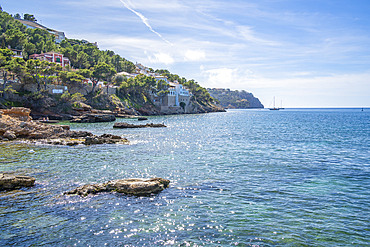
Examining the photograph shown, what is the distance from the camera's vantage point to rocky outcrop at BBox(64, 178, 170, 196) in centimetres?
1351

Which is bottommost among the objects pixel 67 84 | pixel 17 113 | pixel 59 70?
pixel 17 113

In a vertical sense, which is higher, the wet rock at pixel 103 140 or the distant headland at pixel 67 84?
the distant headland at pixel 67 84

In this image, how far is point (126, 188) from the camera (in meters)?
13.7

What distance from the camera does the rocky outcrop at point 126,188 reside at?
13509mm

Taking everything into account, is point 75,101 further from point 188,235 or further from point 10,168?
point 188,235

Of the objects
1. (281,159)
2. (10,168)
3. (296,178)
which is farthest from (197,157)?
(10,168)

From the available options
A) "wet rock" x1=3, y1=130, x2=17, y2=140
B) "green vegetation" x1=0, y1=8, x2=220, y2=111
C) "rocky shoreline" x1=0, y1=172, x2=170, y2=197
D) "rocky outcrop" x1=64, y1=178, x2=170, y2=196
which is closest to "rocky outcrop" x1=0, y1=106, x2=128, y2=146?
"wet rock" x1=3, y1=130, x2=17, y2=140

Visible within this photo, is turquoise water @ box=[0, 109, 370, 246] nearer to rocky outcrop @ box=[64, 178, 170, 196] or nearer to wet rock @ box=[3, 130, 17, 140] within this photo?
rocky outcrop @ box=[64, 178, 170, 196]

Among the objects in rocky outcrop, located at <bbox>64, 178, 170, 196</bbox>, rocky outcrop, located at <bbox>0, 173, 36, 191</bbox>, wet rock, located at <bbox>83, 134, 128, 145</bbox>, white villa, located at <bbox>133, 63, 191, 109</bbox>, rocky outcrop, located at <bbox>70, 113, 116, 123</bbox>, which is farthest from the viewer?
white villa, located at <bbox>133, 63, 191, 109</bbox>

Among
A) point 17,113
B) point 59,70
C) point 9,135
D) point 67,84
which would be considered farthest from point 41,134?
point 59,70

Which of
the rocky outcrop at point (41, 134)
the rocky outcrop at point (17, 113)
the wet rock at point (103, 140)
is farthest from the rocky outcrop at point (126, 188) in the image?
the rocky outcrop at point (17, 113)

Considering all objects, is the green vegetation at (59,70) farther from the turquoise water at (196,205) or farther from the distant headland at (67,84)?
the turquoise water at (196,205)

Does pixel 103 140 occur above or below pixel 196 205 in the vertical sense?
above

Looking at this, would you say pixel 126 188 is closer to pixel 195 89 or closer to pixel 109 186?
pixel 109 186
